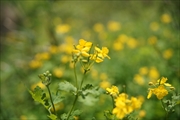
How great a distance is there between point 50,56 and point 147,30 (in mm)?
1779

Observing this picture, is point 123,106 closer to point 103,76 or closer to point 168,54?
point 103,76

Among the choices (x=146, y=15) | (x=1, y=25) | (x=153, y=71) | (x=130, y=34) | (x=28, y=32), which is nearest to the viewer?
(x=153, y=71)

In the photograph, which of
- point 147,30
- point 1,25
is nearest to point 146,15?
point 147,30

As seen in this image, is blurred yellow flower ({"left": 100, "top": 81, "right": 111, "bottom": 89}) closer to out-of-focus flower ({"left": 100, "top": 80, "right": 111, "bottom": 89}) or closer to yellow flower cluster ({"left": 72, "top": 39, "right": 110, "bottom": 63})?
out-of-focus flower ({"left": 100, "top": 80, "right": 111, "bottom": 89})

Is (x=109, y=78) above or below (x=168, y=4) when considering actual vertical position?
below


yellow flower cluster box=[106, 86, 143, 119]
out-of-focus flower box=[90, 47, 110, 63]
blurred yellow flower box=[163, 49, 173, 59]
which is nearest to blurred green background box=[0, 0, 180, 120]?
blurred yellow flower box=[163, 49, 173, 59]

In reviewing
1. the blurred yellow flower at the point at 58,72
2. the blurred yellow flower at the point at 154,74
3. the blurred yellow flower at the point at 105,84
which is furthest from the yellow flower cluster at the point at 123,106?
the blurred yellow flower at the point at 58,72

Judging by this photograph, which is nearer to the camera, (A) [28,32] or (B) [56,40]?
(B) [56,40]

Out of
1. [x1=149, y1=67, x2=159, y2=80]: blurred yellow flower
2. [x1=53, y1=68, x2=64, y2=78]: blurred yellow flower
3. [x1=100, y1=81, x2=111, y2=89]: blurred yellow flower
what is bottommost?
[x1=100, y1=81, x2=111, y2=89]: blurred yellow flower

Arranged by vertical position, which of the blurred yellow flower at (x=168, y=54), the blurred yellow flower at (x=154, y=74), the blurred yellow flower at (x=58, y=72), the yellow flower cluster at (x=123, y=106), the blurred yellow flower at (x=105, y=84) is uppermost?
the blurred yellow flower at (x=168, y=54)

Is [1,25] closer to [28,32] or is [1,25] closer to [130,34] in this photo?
[28,32]

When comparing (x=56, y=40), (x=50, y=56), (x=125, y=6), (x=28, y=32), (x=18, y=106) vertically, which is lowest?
(x=18, y=106)

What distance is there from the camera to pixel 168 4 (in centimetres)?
293

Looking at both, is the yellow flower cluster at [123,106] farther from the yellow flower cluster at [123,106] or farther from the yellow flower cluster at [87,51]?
the yellow flower cluster at [87,51]
